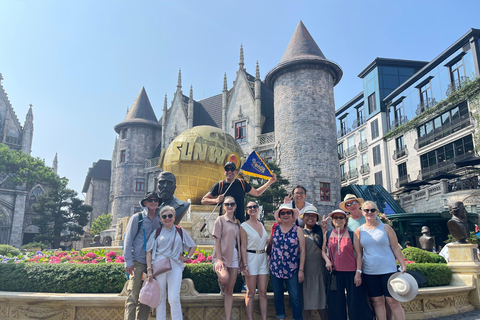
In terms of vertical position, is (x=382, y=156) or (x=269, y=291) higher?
(x=382, y=156)

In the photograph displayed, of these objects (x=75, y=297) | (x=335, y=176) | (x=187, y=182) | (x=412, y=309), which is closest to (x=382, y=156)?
(x=335, y=176)

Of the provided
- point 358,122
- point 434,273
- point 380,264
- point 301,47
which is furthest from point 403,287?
point 358,122

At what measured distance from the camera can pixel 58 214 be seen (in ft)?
122

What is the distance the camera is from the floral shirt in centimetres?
534

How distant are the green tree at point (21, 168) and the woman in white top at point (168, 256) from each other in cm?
3758

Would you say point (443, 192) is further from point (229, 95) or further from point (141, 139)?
point (141, 139)

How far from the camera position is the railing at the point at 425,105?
34.0m

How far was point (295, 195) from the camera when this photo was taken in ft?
21.3

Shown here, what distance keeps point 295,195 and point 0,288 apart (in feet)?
18.0

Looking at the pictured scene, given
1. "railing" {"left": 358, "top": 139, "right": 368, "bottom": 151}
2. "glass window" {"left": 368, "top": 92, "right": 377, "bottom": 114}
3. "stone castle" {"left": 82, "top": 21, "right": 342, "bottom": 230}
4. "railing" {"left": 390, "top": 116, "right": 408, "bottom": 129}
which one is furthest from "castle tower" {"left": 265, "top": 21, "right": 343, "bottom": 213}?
"railing" {"left": 358, "top": 139, "right": 368, "bottom": 151}

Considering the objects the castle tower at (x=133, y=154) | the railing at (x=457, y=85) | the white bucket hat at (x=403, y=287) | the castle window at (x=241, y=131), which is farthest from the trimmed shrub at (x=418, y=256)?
the castle tower at (x=133, y=154)

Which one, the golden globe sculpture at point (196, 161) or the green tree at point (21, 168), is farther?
the green tree at point (21, 168)

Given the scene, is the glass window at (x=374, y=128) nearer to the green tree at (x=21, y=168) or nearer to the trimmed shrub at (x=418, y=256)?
the trimmed shrub at (x=418, y=256)

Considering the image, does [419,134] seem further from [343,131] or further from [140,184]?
[140,184]
